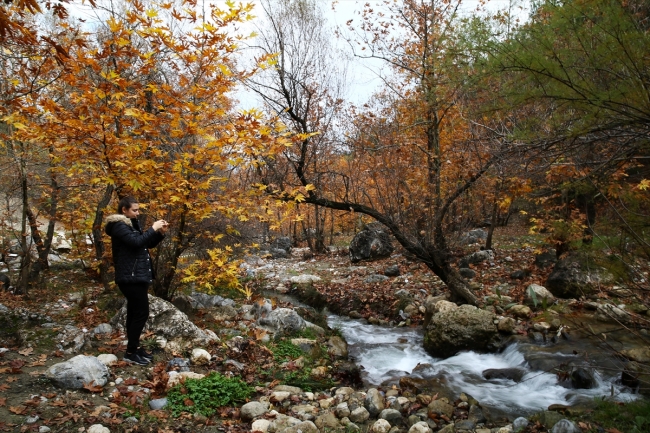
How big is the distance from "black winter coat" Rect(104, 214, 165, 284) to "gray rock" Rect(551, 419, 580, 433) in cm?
472

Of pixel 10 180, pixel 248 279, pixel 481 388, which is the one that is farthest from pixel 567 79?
pixel 248 279

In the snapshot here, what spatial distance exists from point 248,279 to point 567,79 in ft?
36.8

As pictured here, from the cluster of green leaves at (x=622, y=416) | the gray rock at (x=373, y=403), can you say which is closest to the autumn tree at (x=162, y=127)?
the gray rock at (x=373, y=403)

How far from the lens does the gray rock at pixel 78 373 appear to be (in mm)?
4110

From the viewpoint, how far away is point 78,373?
419cm

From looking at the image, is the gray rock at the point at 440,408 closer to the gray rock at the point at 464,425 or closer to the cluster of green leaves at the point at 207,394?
the gray rock at the point at 464,425

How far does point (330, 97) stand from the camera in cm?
1228

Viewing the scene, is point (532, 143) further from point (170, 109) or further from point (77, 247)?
point (77, 247)

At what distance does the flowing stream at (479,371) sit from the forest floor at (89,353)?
1.36 m

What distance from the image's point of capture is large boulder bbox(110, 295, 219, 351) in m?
5.74

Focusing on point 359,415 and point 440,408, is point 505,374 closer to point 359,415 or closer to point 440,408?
point 440,408

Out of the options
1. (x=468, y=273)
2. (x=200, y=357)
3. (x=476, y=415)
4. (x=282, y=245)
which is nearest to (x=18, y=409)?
(x=200, y=357)

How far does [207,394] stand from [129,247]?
1896 millimetres

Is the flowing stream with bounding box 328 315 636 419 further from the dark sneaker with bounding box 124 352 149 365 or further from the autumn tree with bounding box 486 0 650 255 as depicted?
the dark sneaker with bounding box 124 352 149 365
